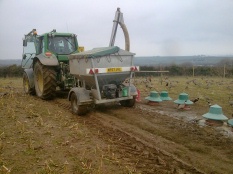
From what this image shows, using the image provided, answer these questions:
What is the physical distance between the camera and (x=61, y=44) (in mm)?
8828

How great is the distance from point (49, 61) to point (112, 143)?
14.6 ft

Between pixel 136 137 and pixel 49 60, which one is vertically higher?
pixel 49 60

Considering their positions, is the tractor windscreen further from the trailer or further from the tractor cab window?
the trailer

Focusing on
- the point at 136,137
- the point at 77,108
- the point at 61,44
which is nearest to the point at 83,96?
the point at 77,108

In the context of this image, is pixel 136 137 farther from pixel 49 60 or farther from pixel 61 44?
pixel 61 44

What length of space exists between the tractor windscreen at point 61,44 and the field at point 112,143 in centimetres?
249

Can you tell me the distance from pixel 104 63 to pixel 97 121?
5.17 feet

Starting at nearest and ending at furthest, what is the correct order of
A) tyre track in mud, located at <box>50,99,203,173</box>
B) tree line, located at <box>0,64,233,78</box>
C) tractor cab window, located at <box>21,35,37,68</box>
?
1. tyre track in mud, located at <box>50,99,203,173</box>
2. tractor cab window, located at <box>21,35,37,68</box>
3. tree line, located at <box>0,64,233,78</box>

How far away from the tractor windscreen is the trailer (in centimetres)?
170

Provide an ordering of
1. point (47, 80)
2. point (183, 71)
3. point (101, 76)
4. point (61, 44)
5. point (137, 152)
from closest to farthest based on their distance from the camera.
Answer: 1. point (137, 152)
2. point (101, 76)
3. point (47, 80)
4. point (61, 44)
5. point (183, 71)

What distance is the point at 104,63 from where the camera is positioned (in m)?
6.55

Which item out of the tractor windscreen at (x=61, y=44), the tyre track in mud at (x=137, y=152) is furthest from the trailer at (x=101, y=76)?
the tractor windscreen at (x=61, y=44)

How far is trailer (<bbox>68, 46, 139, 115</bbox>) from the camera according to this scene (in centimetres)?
641

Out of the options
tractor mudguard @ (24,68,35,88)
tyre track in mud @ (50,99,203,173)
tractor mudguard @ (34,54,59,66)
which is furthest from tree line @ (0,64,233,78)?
tyre track in mud @ (50,99,203,173)
